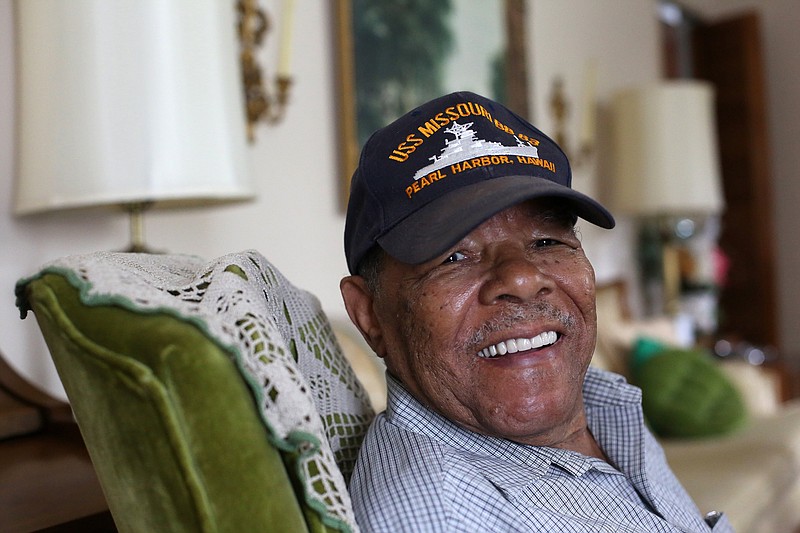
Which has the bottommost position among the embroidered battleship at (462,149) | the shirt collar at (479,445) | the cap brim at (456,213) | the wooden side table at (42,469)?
the wooden side table at (42,469)

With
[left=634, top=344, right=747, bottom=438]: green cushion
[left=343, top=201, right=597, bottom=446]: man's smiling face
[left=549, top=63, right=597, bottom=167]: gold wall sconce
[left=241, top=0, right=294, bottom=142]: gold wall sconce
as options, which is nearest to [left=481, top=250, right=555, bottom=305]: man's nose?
[left=343, top=201, right=597, bottom=446]: man's smiling face

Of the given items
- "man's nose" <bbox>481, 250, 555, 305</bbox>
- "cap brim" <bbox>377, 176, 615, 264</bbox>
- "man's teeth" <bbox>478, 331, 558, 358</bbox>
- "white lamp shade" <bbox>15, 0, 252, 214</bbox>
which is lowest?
"man's teeth" <bbox>478, 331, 558, 358</bbox>

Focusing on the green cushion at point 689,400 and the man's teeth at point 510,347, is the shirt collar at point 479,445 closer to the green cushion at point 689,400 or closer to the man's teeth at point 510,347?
the man's teeth at point 510,347

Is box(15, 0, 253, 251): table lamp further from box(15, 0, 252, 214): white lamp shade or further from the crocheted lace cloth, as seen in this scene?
the crocheted lace cloth

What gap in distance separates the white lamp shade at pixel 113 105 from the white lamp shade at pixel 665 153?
2.61 m

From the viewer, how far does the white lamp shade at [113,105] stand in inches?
49.1

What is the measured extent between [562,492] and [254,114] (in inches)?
55.2

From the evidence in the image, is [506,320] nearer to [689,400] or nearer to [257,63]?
[257,63]

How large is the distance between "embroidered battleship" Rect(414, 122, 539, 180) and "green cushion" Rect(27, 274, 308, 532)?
1.21 feet

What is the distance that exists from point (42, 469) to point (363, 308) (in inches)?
18.4

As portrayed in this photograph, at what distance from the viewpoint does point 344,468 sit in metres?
0.94

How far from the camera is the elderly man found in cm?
85

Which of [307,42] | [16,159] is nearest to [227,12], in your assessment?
[16,159]

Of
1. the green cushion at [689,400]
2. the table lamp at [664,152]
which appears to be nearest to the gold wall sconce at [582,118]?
the table lamp at [664,152]
